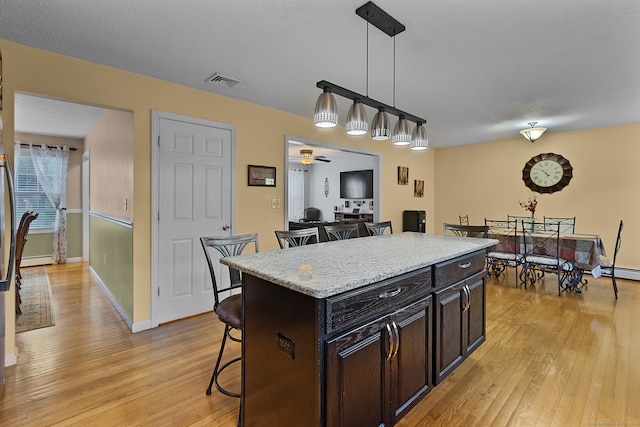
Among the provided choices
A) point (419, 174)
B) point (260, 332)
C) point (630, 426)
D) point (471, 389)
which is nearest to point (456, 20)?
point (260, 332)

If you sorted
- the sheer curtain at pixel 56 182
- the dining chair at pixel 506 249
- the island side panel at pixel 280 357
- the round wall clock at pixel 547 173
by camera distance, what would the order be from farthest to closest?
the sheer curtain at pixel 56 182
the round wall clock at pixel 547 173
the dining chair at pixel 506 249
the island side panel at pixel 280 357

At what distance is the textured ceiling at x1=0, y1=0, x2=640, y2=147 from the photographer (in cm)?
193

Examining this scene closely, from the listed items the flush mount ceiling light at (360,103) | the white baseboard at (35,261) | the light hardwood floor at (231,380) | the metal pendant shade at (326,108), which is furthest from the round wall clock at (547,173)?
the white baseboard at (35,261)

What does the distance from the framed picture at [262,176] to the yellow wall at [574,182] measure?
4478 millimetres

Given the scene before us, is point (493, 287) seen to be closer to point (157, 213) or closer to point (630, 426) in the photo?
point (630, 426)

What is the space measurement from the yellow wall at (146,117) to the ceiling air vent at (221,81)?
310 mm

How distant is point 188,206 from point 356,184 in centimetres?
580

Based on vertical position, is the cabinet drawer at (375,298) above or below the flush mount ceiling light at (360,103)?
below

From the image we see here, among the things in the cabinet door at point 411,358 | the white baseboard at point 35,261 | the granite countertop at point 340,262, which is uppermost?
the granite countertop at point 340,262

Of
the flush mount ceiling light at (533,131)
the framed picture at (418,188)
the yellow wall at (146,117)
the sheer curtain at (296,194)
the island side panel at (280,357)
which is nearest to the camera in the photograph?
the island side panel at (280,357)

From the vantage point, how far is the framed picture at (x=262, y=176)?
376cm

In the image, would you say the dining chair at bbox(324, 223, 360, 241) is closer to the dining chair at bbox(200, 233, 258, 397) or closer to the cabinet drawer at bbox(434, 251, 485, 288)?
the dining chair at bbox(200, 233, 258, 397)

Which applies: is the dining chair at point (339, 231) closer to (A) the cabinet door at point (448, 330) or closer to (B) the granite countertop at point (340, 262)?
(B) the granite countertop at point (340, 262)

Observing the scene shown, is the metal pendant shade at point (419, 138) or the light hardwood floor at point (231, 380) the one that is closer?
the light hardwood floor at point (231, 380)
